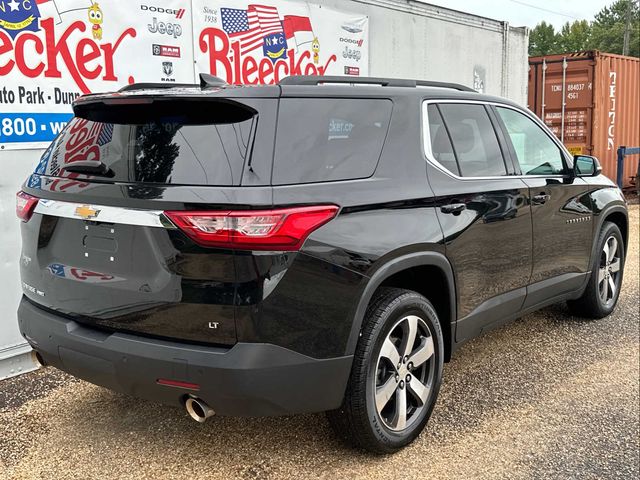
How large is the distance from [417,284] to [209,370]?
1400 mm

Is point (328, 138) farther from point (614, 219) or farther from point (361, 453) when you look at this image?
point (614, 219)

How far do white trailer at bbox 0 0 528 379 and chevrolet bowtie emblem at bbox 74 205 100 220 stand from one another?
182 centimetres

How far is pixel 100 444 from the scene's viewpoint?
3.41 meters

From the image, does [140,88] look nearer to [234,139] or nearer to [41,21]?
[234,139]

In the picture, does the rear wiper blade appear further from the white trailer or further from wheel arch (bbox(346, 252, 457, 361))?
the white trailer

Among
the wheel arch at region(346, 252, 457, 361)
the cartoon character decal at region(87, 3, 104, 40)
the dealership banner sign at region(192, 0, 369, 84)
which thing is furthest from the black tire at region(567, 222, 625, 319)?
the cartoon character decal at region(87, 3, 104, 40)

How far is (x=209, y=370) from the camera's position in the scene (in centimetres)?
255

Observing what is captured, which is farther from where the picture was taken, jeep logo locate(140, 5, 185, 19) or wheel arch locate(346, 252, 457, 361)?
jeep logo locate(140, 5, 185, 19)

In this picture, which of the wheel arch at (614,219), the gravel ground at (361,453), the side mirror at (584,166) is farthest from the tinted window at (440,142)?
the wheel arch at (614,219)

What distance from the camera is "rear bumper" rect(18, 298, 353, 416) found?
2561mm

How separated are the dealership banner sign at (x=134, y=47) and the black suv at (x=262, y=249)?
1.35 m

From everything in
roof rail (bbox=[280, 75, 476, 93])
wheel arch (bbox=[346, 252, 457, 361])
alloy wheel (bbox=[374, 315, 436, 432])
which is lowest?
alloy wheel (bbox=[374, 315, 436, 432])

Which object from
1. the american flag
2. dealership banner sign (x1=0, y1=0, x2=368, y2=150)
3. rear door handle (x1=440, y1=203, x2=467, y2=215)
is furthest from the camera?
the american flag

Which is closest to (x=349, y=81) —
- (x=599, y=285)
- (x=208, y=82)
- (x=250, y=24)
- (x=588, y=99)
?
(x=208, y=82)
